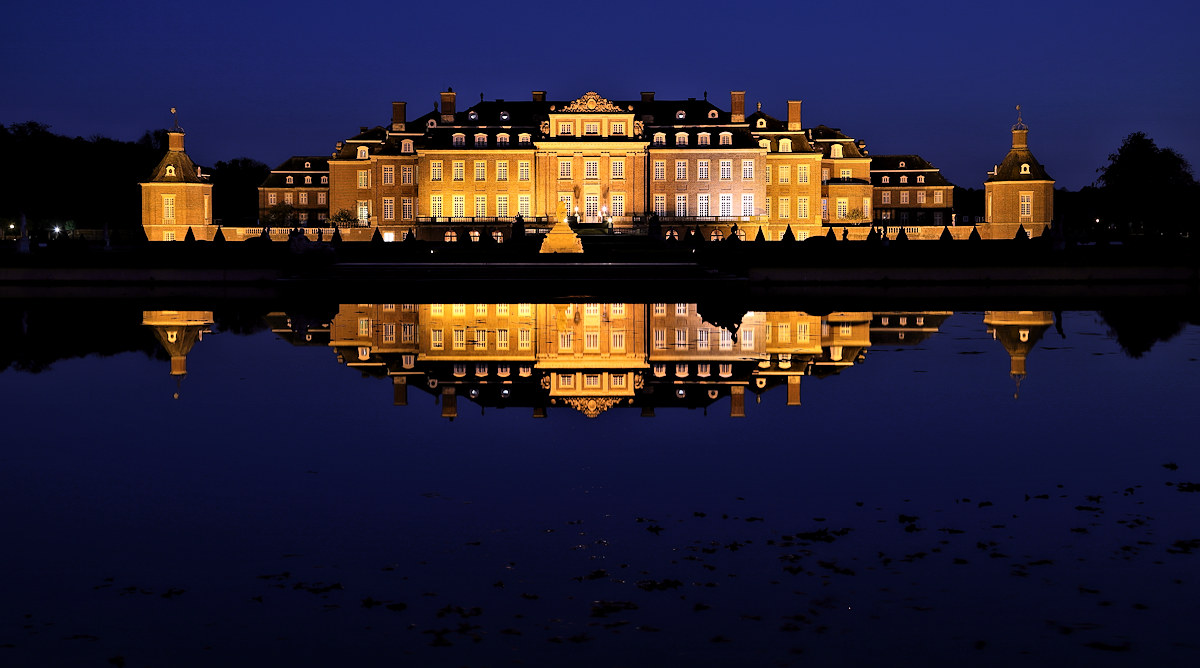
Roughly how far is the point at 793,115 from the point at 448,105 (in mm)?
22476

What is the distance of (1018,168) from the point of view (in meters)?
76.3

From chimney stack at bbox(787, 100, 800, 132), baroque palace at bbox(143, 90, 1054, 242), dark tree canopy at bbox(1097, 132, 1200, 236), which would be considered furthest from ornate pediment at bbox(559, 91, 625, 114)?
dark tree canopy at bbox(1097, 132, 1200, 236)

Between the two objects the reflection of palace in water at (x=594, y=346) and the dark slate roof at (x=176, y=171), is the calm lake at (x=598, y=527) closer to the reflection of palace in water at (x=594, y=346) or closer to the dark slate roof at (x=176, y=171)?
the reflection of palace in water at (x=594, y=346)

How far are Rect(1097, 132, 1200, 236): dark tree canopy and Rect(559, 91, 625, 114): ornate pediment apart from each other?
119ft

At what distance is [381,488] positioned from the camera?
860 centimetres

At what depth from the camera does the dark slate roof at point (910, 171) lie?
96.8 metres

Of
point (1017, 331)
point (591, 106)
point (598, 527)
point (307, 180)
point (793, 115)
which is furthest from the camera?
point (307, 180)

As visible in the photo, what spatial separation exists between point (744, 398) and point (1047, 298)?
20.5m

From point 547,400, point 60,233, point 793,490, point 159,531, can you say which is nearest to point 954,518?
point 793,490

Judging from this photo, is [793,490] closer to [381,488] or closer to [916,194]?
[381,488]

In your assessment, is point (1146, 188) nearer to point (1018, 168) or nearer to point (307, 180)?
point (1018, 168)

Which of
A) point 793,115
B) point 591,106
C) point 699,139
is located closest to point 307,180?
point 591,106

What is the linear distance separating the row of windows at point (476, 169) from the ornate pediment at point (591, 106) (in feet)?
14.2

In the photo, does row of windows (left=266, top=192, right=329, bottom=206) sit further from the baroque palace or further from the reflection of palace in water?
the reflection of palace in water
